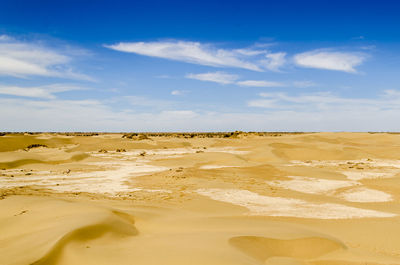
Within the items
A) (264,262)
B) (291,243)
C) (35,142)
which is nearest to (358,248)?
(291,243)

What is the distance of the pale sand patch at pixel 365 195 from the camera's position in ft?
29.1

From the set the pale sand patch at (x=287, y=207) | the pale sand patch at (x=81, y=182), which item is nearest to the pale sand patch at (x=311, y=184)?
the pale sand patch at (x=287, y=207)

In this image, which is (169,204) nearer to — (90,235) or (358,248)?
(90,235)

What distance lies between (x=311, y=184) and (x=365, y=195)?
2.09 m

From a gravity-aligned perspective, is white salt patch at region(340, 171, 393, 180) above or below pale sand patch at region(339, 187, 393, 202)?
above

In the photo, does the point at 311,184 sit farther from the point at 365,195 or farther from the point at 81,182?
the point at 81,182

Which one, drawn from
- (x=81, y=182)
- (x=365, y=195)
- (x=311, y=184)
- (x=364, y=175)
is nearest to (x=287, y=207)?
(x=365, y=195)

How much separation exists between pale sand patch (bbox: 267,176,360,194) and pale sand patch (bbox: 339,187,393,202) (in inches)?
25.2

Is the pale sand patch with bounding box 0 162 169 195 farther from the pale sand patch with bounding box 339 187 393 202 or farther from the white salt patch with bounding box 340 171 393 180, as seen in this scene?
the white salt patch with bounding box 340 171 393 180

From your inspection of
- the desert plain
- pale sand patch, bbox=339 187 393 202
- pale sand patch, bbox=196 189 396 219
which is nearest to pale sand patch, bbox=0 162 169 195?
the desert plain

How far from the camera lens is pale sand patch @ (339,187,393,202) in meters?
8.88

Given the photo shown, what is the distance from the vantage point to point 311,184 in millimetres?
11250

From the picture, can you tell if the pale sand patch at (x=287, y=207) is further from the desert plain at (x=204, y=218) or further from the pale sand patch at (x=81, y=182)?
the pale sand patch at (x=81, y=182)

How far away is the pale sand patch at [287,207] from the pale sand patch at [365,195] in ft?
4.31
